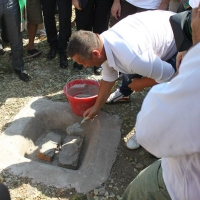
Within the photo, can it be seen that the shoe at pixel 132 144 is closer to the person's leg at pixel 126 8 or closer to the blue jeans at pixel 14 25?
the person's leg at pixel 126 8

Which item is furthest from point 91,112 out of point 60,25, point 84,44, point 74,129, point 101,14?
point 60,25

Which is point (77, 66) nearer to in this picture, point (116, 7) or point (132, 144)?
point (116, 7)

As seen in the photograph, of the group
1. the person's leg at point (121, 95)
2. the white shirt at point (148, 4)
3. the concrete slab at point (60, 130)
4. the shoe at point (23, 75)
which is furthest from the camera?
the shoe at point (23, 75)

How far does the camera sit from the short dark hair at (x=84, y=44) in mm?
2258

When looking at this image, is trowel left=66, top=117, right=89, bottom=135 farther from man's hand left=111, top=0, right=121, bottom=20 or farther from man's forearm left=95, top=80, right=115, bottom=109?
man's hand left=111, top=0, right=121, bottom=20

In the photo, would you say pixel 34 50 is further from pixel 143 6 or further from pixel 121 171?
pixel 121 171

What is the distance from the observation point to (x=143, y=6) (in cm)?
324

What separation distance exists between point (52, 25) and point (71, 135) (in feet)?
5.21

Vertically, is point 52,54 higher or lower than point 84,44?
lower

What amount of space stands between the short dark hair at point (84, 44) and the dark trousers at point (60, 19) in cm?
139

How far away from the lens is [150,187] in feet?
4.57

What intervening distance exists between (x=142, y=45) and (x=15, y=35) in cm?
178

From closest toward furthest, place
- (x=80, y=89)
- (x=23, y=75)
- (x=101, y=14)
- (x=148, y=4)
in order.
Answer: (x=80, y=89) → (x=148, y=4) → (x=101, y=14) → (x=23, y=75)

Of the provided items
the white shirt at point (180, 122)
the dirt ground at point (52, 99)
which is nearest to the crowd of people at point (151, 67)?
the white shirt at point (180, 122)
